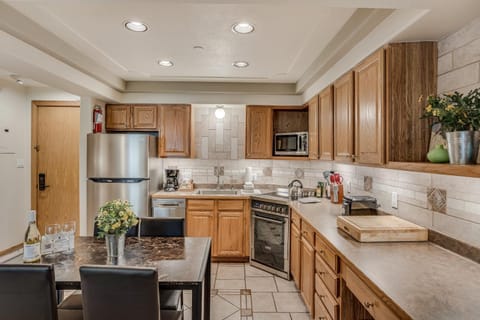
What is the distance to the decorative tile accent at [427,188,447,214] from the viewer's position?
1.79m

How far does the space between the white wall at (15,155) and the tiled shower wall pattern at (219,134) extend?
206 cm

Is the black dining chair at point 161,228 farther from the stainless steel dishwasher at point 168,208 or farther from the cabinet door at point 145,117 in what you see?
the cabinet door at point 145,117

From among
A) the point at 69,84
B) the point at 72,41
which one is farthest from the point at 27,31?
the point at 69,84

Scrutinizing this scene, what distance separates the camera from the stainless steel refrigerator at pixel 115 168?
12.2 feet

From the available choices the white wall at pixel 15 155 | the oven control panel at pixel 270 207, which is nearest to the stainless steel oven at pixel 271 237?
the oven control panel at pixel 270 207

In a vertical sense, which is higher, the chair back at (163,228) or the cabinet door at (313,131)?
the cabinet door at (313,131)

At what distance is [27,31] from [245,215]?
2959mm

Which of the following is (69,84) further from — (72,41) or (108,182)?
(108,182)

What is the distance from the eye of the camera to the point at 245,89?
166 inches

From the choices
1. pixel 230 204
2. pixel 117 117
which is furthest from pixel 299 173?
pixel 117 117

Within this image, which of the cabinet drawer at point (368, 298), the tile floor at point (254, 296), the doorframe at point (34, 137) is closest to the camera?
the cabinet drawer at point (368, 298)

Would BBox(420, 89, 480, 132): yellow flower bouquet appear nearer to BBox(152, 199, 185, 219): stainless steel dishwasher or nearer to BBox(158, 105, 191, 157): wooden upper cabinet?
BBox(152, 199, 185, 219): stainless steel dishwasher

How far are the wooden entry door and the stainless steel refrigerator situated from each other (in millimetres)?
1084

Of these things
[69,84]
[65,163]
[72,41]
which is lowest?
[65,163]
